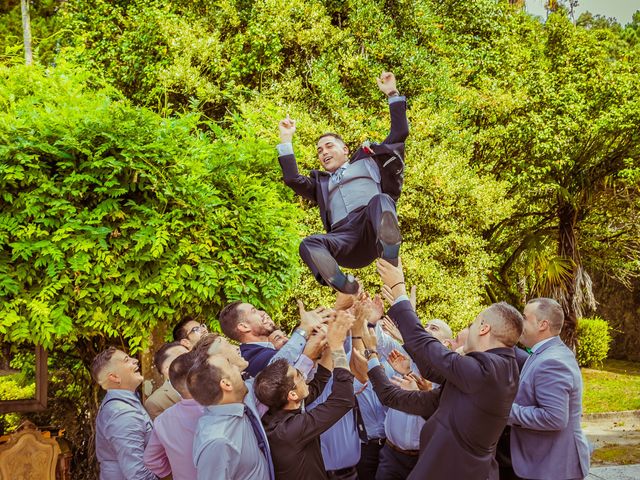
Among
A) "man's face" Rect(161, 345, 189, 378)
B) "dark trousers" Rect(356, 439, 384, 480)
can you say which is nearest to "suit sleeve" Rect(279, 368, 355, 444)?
"dark trousers" Rect(356, 439, 384, 480)

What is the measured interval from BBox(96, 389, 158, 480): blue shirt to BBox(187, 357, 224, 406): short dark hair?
1390mm

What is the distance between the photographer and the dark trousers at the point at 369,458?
514 centimetres

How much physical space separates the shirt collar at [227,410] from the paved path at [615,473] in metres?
5.86

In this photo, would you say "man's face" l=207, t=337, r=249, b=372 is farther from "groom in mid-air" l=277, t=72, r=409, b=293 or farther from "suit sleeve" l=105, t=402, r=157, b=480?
"suit sleeve" l=105, t=402, r=157, b=480

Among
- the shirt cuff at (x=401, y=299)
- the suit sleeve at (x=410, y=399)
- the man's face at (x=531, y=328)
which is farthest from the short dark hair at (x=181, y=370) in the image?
the man's face at (x=531, y=328)

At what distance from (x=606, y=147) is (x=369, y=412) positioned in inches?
514

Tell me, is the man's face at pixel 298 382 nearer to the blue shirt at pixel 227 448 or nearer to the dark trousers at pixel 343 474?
the blue shirt at pixel 227 448

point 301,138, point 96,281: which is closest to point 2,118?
point 96,281

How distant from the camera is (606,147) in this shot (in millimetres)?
16156

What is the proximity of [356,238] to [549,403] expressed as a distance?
5.42 ft

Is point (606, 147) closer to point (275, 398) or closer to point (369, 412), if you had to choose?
point (369, 412)

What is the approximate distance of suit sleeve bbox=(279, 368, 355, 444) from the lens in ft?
12.2

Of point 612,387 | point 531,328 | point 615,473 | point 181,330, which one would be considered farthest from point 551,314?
point 612,387

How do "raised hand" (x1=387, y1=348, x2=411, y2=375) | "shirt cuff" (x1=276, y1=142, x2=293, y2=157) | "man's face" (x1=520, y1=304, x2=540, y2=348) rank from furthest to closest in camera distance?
"shirt cuff" (x1=276, y1=142, x2=293, y2=157) → "man's face" (x1=520, y1=304, x2=540, y2=348) → "raised hand" (x1=387, y1=348, x2=411, y2=375)
